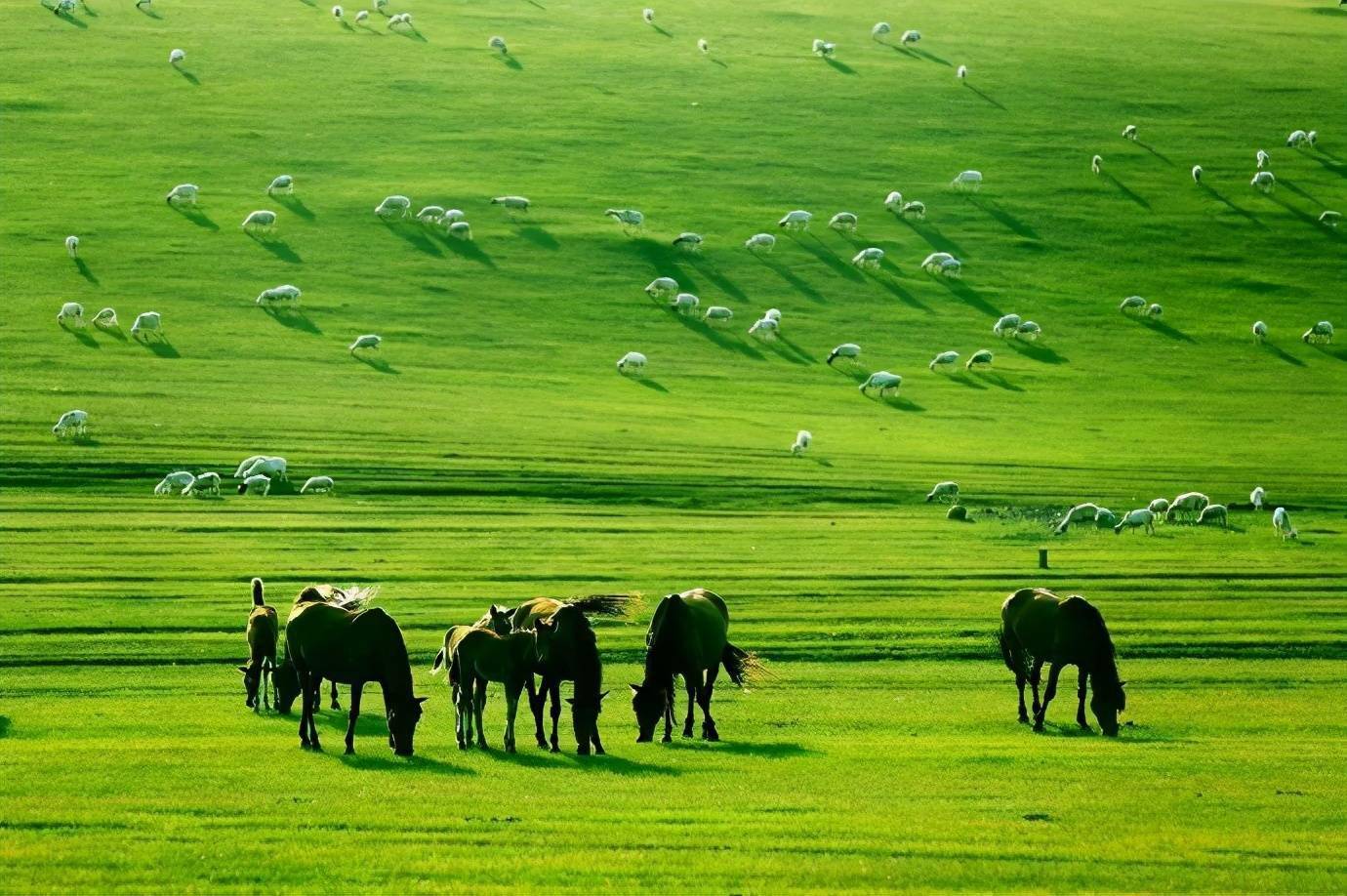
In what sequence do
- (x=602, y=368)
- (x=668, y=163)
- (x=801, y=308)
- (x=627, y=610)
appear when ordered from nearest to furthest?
(x=627, y=610) < (x=602, y=368) < (x=801, y=308) < (x=668, y=163)

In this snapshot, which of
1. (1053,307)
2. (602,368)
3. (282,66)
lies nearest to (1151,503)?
(602,368)

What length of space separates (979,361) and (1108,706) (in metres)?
48.3

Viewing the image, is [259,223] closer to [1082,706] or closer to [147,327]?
[147,327]

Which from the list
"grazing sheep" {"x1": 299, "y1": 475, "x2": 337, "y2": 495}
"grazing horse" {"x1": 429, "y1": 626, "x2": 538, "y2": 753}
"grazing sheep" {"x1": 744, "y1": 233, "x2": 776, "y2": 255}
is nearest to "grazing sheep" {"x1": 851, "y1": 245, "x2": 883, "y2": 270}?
"grazing sheep" {"x1": 744, "y1": 233, "x2": 776, "y2": 255}

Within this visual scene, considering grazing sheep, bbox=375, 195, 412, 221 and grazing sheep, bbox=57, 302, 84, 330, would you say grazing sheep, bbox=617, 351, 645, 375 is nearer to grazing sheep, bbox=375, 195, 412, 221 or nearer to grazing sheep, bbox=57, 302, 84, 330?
grazing sheep, bbox=375, 195, 412, 221

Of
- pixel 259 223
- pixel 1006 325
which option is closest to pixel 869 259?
pixel 1006 325

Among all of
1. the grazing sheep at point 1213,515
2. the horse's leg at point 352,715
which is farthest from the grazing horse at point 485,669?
the grazing sheep at point 1213,515

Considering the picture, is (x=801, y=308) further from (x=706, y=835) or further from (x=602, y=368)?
(x=706, y=835)

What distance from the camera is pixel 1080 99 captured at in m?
102

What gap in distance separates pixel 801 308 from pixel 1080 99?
3547 cm

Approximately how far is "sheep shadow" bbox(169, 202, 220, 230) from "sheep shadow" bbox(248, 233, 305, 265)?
2205 millimetres

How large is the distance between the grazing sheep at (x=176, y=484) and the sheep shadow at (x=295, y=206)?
1352 inches

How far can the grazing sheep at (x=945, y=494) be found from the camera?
49781mm

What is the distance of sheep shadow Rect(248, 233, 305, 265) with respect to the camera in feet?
245
